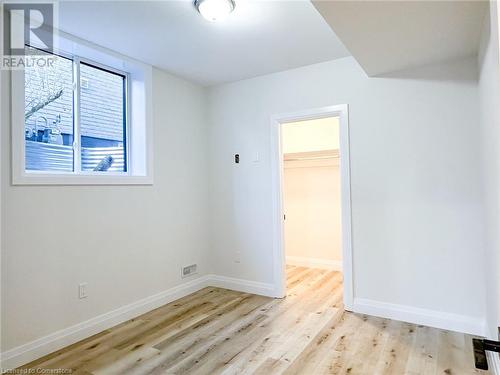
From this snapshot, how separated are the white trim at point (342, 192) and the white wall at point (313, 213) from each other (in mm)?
1116

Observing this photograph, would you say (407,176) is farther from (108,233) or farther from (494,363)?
(108,233)

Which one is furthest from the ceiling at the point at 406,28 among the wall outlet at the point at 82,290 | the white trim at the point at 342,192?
the wall outlet at the point at 82,290

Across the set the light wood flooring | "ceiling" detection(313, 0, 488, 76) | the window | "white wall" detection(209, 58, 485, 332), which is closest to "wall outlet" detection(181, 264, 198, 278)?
the light wood flooring

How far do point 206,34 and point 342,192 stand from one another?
195cm

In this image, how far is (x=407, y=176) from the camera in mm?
2840

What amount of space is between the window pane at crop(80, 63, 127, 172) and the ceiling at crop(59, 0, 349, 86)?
1.22 feet

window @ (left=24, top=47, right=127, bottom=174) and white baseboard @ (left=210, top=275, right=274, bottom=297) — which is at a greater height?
window @ (left=24, top=47, right=127, bottom=174)

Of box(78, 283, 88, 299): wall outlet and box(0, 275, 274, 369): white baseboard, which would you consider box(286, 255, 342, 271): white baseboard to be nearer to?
box(0, 275, 274, 369): white baseboard

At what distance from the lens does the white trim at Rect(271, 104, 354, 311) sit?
312 centimetres

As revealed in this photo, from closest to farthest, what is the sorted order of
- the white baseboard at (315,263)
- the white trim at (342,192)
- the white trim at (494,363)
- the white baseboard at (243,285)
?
the white trim at (494,363)
the white trim at (342,192)
the white baseboard at (243,285)
the white baseboard at (315,263)

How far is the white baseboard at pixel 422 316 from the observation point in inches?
102

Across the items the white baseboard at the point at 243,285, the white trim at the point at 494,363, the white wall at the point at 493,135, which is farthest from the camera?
the white baseboard at the point at 243,285

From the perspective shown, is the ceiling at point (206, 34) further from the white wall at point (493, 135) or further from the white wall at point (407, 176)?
the white wall at point (493, 135)

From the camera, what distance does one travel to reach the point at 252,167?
12.3 feet
